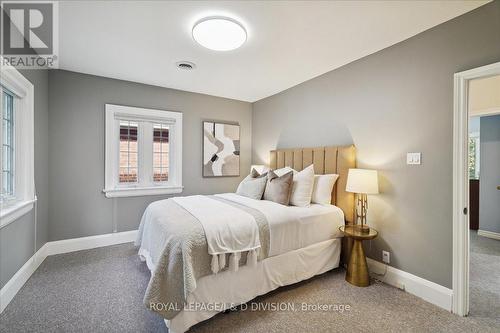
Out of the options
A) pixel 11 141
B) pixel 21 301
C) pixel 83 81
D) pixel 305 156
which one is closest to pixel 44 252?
pixel 21 301

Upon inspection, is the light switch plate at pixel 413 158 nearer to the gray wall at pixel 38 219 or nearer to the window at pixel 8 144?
the gray wall at pixel 38 219

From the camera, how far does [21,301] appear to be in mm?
2000

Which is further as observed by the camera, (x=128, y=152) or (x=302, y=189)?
(x=128, y=152)

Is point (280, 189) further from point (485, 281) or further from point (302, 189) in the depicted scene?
point (485, 281)

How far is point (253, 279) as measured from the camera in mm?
2000

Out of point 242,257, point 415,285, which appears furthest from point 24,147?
point 415,285

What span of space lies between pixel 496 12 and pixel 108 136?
4461 mm

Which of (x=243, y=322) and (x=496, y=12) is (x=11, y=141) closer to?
(x=243, y=322)

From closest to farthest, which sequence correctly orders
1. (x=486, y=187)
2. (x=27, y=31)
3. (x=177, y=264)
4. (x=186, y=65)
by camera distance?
(x=177, y=264) < (x=27, y=31) < (x=186, y=65) < (x=486, y=187)

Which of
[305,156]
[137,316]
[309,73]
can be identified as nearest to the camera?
[137,316]

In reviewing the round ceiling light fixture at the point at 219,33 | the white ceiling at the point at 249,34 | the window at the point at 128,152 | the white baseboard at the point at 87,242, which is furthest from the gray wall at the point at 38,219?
the round ceiling light fixture at the point at 219,33

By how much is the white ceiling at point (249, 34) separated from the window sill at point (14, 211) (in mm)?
1741

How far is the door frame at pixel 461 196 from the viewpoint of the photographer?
1884mm

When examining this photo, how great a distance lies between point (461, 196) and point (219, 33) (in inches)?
102
